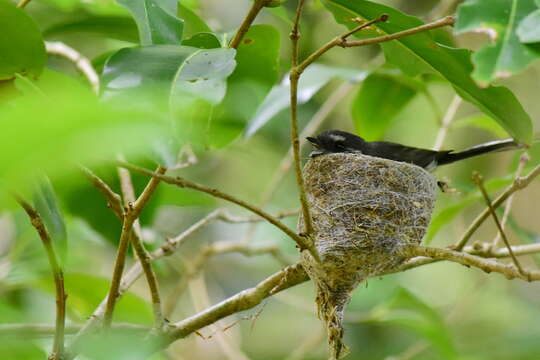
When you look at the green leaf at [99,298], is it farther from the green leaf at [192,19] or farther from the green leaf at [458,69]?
the green leaf at [458,69]

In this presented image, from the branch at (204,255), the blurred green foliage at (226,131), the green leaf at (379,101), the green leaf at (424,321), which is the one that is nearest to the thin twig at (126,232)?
the blurred green foliage at (226,131)

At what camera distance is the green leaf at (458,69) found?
178 centimetres

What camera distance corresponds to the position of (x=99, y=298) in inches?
118

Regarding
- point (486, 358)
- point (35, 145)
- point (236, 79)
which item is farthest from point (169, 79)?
point (486, 358)

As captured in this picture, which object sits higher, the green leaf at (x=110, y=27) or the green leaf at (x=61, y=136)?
the green leaf at (x=61, y=136)

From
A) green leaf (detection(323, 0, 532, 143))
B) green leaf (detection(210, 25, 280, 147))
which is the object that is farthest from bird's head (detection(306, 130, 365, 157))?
green leaf (detection(323, 0, 532, 143))

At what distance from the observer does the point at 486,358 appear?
10.9ft

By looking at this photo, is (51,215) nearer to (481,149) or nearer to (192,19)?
(192,19)

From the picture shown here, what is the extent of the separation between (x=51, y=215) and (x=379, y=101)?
6.05 feet

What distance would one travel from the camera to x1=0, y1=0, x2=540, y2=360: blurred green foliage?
25.4 inches

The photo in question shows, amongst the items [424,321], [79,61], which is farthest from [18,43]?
[424,321]

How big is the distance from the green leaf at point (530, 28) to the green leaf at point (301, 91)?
5.12 feet

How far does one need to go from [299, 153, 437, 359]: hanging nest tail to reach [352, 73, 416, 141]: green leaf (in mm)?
500

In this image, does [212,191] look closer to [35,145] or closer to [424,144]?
[35,145]
